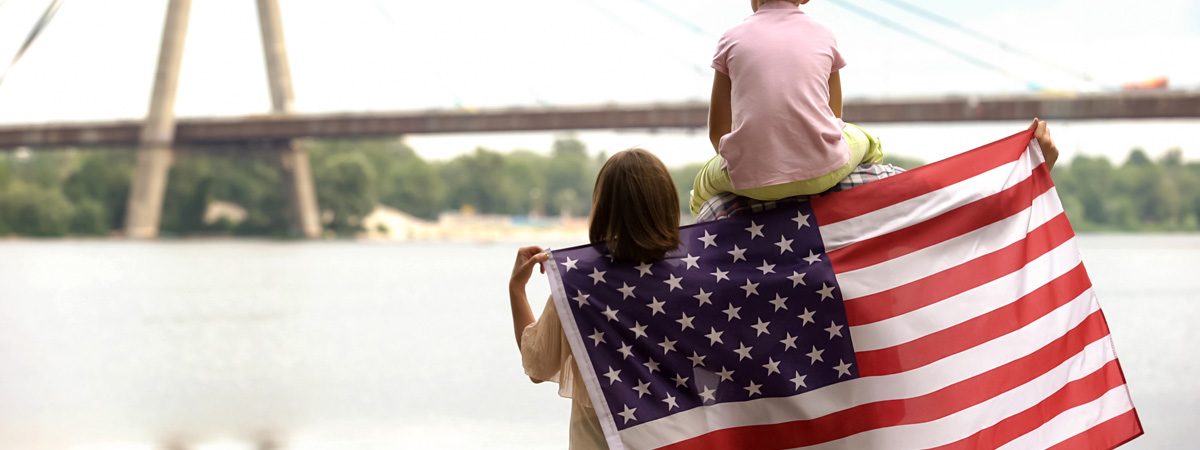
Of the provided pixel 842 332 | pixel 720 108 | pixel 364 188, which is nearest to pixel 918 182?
pixel 842 332

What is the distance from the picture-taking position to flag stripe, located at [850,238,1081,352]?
2734 mm

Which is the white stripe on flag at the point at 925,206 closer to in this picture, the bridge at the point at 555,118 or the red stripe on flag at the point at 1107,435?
the red stripe on flag at the point at 1107,435

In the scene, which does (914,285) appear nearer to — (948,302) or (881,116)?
(948,302)

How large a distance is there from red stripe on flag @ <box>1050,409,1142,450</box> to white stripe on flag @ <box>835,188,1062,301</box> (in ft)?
1.57

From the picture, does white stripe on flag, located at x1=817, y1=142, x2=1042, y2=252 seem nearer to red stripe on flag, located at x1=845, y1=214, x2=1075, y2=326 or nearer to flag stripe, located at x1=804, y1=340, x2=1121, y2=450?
red stripe on flag, located at x1=845, y1=214, x2=1075, y2=326

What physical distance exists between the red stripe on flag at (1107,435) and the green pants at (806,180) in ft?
2.63


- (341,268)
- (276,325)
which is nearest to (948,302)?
(276,325)

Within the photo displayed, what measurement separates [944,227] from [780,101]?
1.89 feet

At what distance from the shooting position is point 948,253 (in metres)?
2.86

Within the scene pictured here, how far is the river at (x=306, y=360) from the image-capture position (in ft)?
25.4

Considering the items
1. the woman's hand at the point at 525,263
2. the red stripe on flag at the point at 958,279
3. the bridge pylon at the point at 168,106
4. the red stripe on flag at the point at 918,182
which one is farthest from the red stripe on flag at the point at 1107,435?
the bridge pylon at the point at 168,106

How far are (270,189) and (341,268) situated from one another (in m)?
18.8

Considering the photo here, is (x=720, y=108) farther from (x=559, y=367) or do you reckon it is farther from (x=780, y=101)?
(x=559, y=367)

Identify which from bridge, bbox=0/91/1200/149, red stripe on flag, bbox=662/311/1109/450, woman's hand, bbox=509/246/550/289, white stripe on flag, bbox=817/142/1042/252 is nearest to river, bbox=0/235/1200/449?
white stripe on flag, bbox=817/142/1042/252
